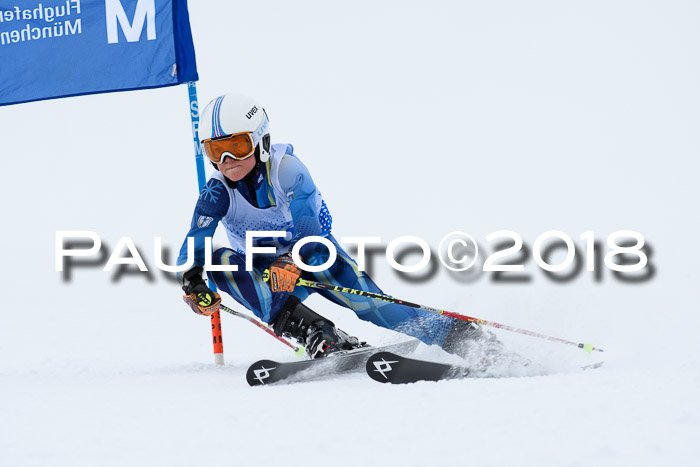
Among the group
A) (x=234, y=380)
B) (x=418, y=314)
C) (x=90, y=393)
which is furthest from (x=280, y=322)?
(x=90, y=393)

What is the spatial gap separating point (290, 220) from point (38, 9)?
312 cm

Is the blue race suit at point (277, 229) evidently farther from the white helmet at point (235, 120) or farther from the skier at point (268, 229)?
the white helmet at point (235, 120)

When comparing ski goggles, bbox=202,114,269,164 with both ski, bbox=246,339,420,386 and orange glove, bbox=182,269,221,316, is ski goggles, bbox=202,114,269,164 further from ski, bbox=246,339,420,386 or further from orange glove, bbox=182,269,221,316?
ski, bbox=246,339,420,386

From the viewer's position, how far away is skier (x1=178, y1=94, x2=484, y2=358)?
455 centimetres

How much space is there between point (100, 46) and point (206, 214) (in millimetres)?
2288

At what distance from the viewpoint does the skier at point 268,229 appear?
179 inches

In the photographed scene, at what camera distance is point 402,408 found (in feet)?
10.3

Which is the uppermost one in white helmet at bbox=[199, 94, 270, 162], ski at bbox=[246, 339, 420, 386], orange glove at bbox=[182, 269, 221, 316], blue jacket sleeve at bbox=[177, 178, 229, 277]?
white helmet at bbox=[199, 94, 270, 162]

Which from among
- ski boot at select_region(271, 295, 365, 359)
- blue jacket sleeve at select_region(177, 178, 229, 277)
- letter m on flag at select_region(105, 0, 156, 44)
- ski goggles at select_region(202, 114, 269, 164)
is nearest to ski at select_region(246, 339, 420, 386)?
ski boot at select_region(271, 295, 365, 359)

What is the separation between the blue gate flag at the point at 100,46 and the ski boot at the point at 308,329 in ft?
7.98

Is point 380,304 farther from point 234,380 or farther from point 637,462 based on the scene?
point 637,462

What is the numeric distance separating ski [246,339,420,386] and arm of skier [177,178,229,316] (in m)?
0.70

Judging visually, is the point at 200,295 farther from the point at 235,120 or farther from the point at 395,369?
the point at 395,369

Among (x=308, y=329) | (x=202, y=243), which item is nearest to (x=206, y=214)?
(x=202, y=243)
